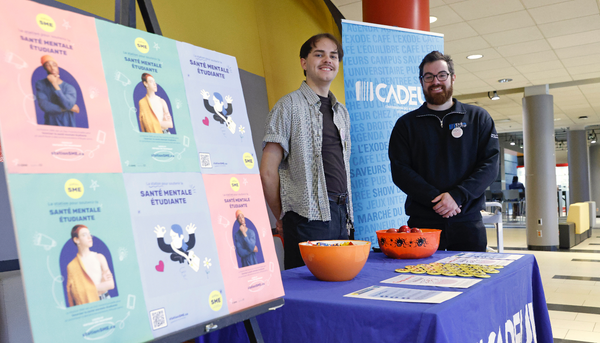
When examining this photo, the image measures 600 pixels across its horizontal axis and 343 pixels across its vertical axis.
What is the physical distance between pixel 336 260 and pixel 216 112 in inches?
19.9

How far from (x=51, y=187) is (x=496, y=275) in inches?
43.9

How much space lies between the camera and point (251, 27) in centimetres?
353

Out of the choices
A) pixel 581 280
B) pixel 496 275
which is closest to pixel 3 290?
pixel 496 275

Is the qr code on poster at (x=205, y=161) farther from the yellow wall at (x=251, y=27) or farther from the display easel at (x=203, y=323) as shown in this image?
the yellow wall at (x=251, y=27)

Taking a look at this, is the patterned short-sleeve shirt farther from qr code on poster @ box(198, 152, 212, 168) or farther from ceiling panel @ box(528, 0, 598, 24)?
ceiling panel @ box(528, 0, 598, 24)

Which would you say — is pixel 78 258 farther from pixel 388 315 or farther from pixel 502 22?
pixel 502 22

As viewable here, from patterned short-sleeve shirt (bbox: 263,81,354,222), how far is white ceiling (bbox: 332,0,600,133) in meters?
2.87

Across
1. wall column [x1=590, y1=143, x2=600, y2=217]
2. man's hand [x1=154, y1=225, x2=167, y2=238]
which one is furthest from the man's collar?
wall column [x1=590, y1=143, x2=600, y2=217]

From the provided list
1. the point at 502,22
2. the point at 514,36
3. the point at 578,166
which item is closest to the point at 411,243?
the point at 502,22

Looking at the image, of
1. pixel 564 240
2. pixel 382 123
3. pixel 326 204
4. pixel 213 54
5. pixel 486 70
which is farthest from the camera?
pixel 564 240

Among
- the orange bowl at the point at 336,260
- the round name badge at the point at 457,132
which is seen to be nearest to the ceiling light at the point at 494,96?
the round name badge at the point at 457,132

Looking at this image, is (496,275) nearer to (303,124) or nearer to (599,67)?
(303,124)

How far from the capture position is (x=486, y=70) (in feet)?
22.9

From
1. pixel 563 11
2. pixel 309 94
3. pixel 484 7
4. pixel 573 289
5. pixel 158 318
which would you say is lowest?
pixel 573 289
